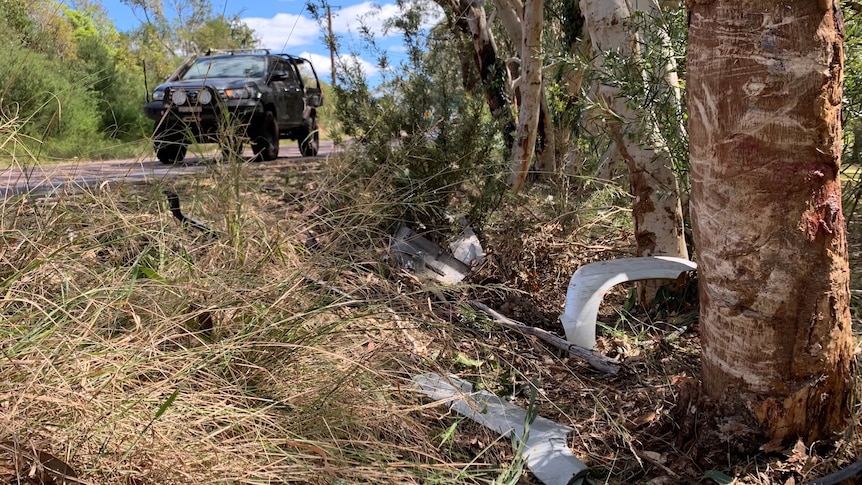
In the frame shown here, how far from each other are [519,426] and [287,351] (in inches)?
35.4

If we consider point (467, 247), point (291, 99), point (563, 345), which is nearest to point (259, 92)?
point (291, 99)

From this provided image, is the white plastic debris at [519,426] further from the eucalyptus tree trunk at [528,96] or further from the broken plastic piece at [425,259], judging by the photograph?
the eucalyptus tree trunk at [528,96]

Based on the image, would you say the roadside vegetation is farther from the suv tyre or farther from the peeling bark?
the suv tyre

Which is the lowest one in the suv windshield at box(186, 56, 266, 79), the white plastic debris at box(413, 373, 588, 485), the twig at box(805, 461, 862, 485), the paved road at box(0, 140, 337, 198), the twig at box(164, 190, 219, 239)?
the white plastic debris at box(413, 373, 588, 485)

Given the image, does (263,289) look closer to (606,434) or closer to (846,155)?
(606,434)

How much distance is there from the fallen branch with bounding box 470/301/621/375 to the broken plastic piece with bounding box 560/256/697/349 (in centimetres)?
3

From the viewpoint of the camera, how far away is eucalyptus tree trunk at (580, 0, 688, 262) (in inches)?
127

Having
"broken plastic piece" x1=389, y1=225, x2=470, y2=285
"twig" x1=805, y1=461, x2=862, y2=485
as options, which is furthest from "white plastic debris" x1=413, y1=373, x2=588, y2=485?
"broken plastic piece" x1=389, y1=225, x2=470, y2=285

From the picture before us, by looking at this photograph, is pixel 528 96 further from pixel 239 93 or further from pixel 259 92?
pixel 239 93

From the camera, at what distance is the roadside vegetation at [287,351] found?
1721 mm

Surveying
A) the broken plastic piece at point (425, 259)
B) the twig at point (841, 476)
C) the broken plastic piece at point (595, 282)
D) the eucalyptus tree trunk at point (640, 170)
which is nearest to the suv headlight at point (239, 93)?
the broken plastic piece at point (425, 259)

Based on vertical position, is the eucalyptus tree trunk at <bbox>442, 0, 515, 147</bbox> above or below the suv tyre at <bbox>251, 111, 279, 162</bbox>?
above

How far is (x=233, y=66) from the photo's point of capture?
9.15 metres

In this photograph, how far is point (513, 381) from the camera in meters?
2.76
